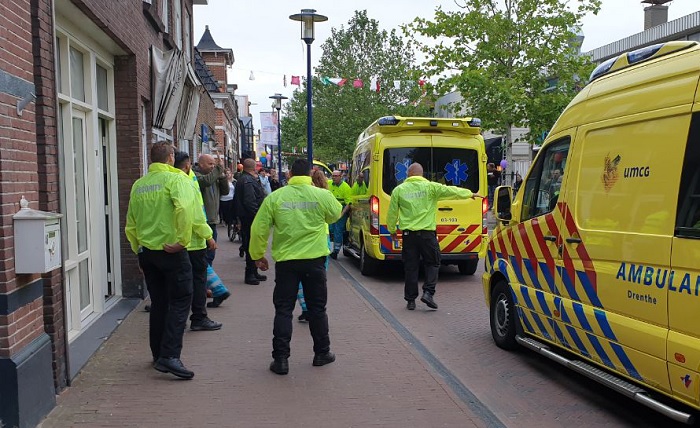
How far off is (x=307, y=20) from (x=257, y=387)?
38.9 ft

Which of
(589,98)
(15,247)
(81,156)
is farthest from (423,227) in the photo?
(15,247)

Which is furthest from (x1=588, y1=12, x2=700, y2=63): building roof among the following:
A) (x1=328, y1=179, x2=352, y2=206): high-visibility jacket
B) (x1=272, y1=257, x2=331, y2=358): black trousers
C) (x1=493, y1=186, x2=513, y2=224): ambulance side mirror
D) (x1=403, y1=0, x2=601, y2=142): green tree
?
(x1=272, y1=257, x2=331, y2=358): black trousers

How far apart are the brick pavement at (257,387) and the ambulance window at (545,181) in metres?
1.70

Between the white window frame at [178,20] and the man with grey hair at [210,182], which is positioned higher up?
the white window frame at [178,20]

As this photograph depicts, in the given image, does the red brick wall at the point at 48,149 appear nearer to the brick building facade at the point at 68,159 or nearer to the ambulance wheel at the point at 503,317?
the brick building facade at the point at 68,159

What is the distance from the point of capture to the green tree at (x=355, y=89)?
132 ft

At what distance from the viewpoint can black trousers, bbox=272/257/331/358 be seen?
5.69 meters

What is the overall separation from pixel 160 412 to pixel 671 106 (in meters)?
3.91

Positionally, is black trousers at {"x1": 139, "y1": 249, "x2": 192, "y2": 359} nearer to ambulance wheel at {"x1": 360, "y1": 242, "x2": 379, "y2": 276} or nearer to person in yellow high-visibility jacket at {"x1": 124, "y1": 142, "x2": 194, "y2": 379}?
person in yellow high-visibility jacket at {"x1": 124, "y1": 142, "x2": 194, "y2": 379}

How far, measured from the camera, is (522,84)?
62.0 ft

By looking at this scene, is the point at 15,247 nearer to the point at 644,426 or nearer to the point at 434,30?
the point at 644,426

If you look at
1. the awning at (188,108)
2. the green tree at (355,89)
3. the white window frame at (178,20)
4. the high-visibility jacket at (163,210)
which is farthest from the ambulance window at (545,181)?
the green tree at (355,89)

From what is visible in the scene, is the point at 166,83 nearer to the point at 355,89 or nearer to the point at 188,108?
the point at 188,108

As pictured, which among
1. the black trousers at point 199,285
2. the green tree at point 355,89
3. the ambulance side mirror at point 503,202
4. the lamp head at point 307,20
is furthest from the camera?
the green tree at point 355,89
